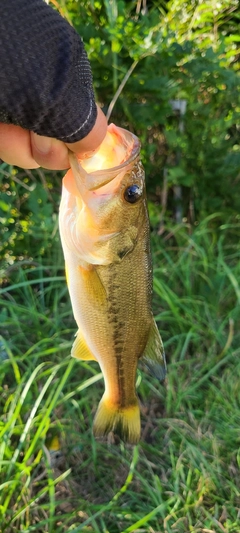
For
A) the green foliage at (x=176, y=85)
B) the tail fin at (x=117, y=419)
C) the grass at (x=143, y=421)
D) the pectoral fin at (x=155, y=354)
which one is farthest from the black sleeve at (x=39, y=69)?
Result: the green foliage at (x=176, y=85)

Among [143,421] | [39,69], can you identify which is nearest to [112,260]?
[39,69]

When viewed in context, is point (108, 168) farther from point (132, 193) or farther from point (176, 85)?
point (176, 85)

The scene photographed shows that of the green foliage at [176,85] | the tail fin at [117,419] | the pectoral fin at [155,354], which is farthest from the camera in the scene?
the green foliage at [176,85]

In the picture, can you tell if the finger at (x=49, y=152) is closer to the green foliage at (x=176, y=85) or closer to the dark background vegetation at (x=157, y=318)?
the dark background vegetation at (x=157, y=318)

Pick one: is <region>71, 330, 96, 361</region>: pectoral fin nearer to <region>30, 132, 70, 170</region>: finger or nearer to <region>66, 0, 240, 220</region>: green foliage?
<region>30, 132, 70, 170</region>: finger

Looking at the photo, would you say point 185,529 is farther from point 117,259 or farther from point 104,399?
point 117,259

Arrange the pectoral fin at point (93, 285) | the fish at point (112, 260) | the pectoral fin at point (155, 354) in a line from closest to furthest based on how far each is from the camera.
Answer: the fish at point (112, 260) → the pectoral fin at point (93, 285) → the pectoral fin at point (155, 354)

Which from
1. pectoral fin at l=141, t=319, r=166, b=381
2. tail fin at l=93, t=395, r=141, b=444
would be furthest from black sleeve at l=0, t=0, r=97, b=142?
tail fin at l=93, t=395, r=141, b=444
